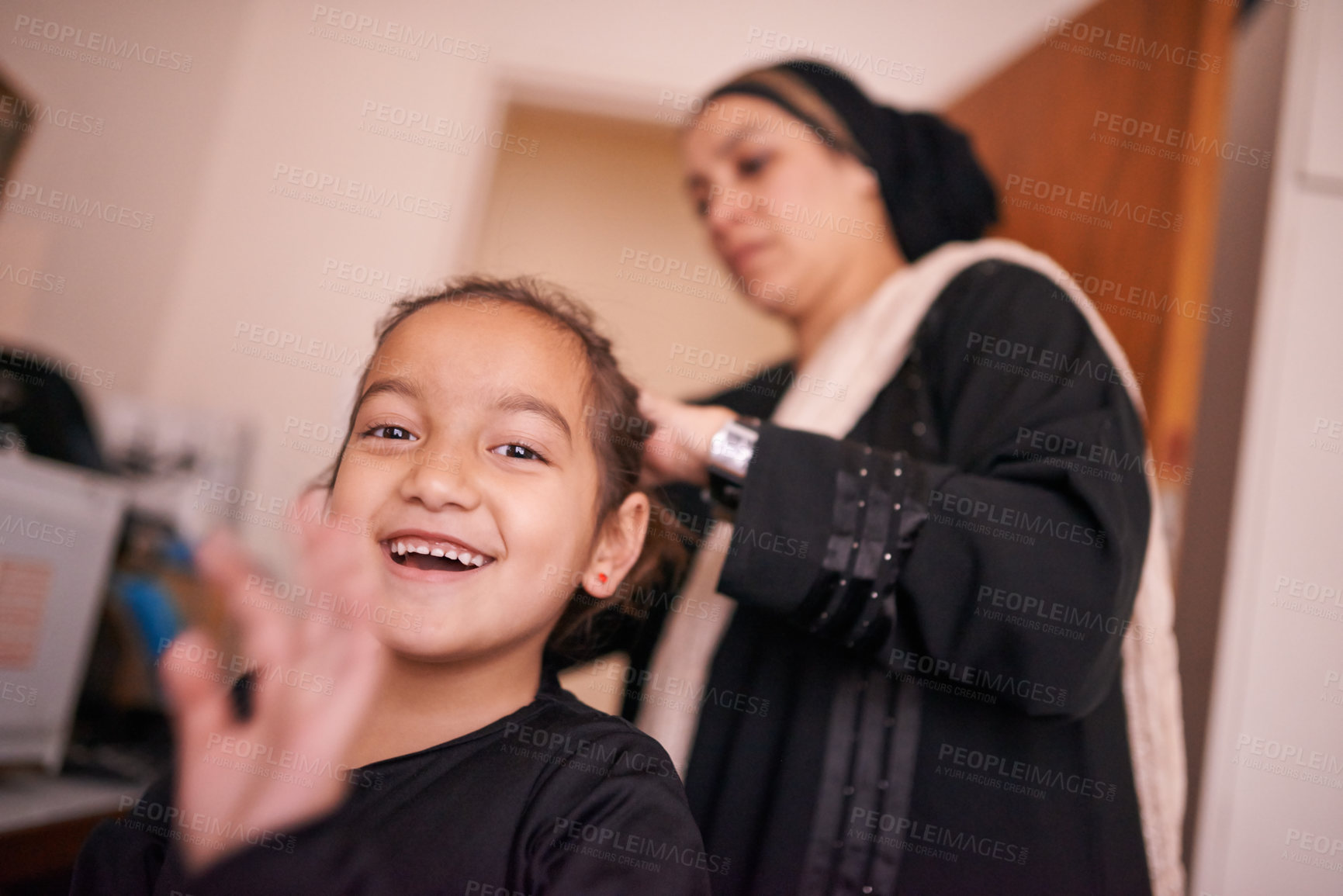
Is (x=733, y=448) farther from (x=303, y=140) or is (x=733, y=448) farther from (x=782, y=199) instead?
(x=303, y=140)

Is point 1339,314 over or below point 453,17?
below

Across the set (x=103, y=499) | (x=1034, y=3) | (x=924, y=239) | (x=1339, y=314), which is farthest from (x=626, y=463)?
(x=1034, y=3)

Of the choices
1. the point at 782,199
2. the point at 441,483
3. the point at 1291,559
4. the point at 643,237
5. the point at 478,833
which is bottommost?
the point at 478,833

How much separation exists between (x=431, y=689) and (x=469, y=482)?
0.18 metres

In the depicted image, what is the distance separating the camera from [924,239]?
1.09 metres

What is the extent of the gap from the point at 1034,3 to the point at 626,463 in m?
1.63

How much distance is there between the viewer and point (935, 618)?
27.2 inches

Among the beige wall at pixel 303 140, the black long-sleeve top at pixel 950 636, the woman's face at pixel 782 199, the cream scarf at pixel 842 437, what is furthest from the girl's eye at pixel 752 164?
the beige wall at pixel 303 140

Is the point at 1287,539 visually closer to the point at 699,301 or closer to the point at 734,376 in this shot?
the point at 734,376

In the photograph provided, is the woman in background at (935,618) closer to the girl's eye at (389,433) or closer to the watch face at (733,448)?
the watch face at (733,448)

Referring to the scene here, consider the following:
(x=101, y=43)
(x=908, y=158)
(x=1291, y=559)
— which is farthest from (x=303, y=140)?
(x=1291, y=559)

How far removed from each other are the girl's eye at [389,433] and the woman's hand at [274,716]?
10 centimetres

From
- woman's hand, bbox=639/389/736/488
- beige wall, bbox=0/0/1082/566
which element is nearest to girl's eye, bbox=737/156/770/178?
woman's hand, bbox=639/389/736/488

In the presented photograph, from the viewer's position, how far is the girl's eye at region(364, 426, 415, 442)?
64 cm
